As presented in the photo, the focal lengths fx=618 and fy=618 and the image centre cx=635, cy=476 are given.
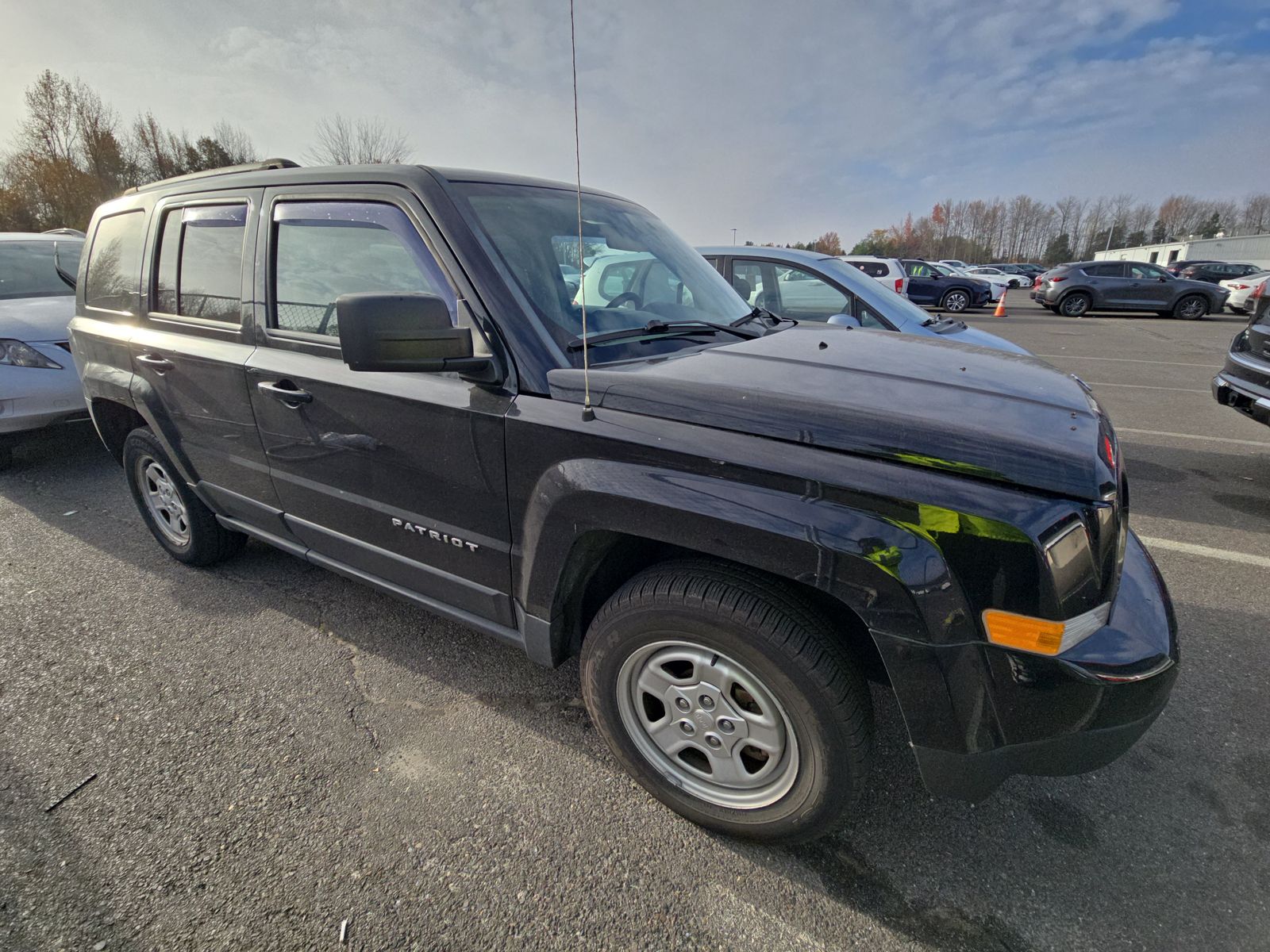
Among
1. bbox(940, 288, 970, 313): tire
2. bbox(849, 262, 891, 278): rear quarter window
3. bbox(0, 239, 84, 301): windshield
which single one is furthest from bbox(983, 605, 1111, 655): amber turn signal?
bbox(940, 288, 970, 313): tire

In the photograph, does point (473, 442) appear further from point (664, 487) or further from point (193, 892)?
point (193, 892)

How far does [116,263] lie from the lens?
127 inches

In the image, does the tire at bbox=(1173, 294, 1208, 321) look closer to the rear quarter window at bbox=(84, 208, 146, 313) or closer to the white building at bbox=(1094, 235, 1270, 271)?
the rear quarter window at bbox=(84, 208, 146, 313)

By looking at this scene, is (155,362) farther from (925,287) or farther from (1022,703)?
(925,287)

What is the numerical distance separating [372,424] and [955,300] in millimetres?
22209

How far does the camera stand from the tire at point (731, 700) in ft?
5.19

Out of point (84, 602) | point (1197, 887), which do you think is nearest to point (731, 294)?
point (1197, 887)

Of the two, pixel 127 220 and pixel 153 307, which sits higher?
pixel 127 220

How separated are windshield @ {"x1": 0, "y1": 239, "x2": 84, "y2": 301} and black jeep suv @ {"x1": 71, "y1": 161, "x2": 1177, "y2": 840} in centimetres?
419

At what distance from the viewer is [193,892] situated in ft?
5.59

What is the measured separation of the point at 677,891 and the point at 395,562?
145 centimetres

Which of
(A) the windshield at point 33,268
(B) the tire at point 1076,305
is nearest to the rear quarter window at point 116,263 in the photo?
(A) the windshield at point 33,268

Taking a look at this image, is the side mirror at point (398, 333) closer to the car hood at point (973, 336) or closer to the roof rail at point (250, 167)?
the roof rail at point (250, 167)

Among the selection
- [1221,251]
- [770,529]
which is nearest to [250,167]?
[770,529]
